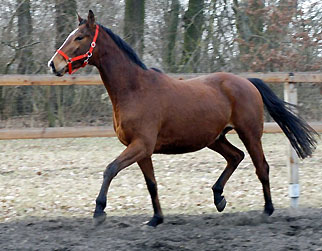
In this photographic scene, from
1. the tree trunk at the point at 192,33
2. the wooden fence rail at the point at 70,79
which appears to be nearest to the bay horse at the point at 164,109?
the wooden fence rail at the point at 70,79

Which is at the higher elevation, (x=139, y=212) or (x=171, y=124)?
(x=171, y=124)

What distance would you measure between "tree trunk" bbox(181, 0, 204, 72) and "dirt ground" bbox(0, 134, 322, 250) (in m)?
3.95

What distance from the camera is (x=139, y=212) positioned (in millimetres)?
6328

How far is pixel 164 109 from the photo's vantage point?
5.35m

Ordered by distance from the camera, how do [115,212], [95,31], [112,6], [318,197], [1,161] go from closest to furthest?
[95,31]
[115,212]
[318,197]
[1,161]
[112,6]

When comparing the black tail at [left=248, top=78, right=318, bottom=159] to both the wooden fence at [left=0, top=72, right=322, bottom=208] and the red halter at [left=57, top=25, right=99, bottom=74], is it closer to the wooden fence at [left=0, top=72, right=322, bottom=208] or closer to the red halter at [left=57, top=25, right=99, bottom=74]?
the wooden fence at [left=0, top=72, right=322, bottom=208]

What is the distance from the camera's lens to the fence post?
20.6ft

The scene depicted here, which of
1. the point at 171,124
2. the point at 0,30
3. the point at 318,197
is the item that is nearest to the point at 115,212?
the point at 171,124

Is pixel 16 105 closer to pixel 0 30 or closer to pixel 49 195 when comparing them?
pixel 49 195

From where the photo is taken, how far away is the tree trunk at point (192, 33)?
1398cm

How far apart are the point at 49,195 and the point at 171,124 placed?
259 cm

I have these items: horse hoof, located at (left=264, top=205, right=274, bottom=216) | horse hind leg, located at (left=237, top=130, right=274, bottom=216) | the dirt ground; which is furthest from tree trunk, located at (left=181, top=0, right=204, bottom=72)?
horse hoof, located at (left=264, top=205, right=274, bottom=216)

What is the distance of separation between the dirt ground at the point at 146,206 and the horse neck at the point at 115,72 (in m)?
1.38

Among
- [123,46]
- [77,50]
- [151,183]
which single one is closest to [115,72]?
[123,46]
